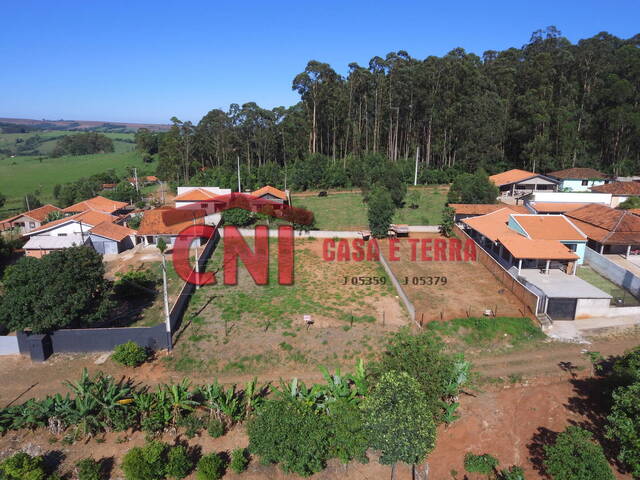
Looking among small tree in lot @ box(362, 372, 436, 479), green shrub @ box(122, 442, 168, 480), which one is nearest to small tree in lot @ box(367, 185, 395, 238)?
small tree in lot @ box(362, 372, 436, 479)

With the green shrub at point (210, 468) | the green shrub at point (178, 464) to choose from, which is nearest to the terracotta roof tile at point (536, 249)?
the green shrub at point (210, 468)

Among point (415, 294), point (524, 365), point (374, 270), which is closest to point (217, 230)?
point (374, 270)

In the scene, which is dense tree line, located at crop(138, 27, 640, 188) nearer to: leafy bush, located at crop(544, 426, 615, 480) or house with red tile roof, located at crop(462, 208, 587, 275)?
house with red tile roof, located at crop(462, 208, 587, 275)

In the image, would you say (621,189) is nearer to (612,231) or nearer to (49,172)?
(612,231)

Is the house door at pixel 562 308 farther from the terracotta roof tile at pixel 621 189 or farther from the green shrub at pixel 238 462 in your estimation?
the terracotta roof tile at pixel 621 189

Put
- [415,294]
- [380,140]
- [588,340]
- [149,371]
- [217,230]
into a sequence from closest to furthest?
1. [149,371]
2. [588,340]
3. [415,294]
4. [217,230]
5. [380,140]

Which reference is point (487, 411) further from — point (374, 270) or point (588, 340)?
point (374, 270)
